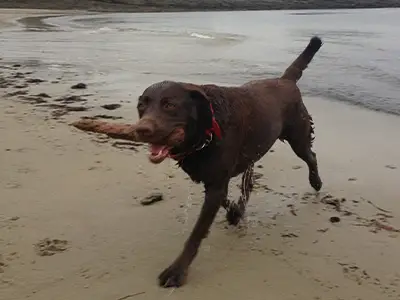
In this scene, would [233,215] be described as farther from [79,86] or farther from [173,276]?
[79,86]

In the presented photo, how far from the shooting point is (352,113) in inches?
311

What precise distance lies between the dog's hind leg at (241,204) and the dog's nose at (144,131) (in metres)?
1.47

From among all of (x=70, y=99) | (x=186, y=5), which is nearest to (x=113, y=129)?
(x=70, y=99)

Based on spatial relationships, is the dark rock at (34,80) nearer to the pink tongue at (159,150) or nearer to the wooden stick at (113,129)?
the wooden stick at (113,129)

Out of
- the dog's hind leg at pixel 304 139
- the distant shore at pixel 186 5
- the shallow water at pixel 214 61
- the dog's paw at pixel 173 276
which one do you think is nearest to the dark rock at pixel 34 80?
the shallow water at pixel 214 61

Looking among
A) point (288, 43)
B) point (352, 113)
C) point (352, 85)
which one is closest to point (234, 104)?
point (352, 113)

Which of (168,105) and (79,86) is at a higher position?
(168,105)

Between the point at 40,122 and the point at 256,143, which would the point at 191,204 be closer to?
the point at 256,143

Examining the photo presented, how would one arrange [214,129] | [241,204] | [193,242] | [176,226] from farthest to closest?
1. [241,204]
2. [176,226]
3. [193,242]
4. [214,129]

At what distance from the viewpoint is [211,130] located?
11.4 ft

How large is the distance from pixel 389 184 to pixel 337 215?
835 mm

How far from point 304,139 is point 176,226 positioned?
1450 millimetres

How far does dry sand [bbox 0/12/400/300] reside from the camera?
3.40 metres

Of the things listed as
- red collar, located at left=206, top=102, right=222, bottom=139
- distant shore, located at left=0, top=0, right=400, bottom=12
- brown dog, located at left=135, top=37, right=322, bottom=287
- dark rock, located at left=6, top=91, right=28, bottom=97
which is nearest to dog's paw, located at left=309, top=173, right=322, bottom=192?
brown dog, located at left=135, top=37, right=322, bottom=287
